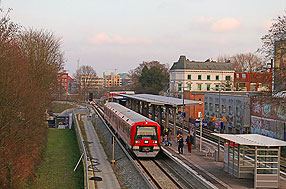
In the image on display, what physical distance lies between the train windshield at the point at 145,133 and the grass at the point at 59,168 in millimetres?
4526

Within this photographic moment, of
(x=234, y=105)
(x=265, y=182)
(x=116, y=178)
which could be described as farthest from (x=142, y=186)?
(x=234, y=105)

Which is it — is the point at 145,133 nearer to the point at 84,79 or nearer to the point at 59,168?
the point at 59,168

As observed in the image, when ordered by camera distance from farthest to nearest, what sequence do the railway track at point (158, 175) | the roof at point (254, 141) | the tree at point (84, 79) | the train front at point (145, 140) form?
1. the tree at point (84, 79)
2. the train front at point (145, 140)
3. the railway track at point (158, 175)
4. the roof at point (254, 141)

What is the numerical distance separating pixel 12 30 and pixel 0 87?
3.54m

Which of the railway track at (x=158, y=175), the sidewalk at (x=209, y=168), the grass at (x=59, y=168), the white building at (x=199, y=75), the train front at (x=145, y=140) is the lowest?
the grass at (x=59, y=168)

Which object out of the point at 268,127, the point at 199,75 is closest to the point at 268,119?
the point at 268,127

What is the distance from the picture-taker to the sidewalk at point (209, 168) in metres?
15.9

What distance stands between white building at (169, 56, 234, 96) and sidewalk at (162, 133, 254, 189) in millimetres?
46765

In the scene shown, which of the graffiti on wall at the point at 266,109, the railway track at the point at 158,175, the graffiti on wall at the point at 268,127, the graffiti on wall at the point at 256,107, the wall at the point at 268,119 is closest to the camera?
the railway track at the point at 158,175

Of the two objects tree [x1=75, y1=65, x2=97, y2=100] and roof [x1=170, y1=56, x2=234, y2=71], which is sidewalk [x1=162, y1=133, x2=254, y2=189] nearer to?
roof [x1=170, y1=56, x2=234, y2=71]

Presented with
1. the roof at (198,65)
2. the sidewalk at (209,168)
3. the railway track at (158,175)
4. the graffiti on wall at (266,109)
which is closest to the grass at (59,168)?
the railway track at (158,175)

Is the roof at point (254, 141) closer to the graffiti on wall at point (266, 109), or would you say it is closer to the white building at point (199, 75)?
the graffiti on wall at point (266, 109)

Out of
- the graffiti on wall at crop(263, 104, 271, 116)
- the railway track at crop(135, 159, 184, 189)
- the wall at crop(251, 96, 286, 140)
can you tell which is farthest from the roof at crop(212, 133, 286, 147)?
the graffiti on wall at crop(263, 104, 271, 116)

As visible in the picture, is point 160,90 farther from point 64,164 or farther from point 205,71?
point 64,164
